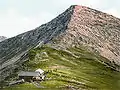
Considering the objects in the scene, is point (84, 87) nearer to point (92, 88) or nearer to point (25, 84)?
point (92, 88)

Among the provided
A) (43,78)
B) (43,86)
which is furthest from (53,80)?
(43,86)

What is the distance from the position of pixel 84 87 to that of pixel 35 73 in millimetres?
26673

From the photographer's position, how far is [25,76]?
196875mm

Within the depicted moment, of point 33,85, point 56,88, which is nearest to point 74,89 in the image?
point 56,88

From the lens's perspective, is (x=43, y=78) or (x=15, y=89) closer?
(x=15, y=89)

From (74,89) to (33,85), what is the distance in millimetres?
19247

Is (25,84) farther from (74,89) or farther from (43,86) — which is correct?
(74,89)

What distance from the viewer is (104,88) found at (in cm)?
19725

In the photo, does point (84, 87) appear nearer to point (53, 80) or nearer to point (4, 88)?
point (53, 80)

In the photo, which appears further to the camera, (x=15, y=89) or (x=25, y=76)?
(x=25, y=76)

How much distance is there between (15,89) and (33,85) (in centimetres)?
1067

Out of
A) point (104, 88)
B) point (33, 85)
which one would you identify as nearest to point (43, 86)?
point (33, 85)

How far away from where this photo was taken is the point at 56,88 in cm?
17712

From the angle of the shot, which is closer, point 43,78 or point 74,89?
point 74,89
